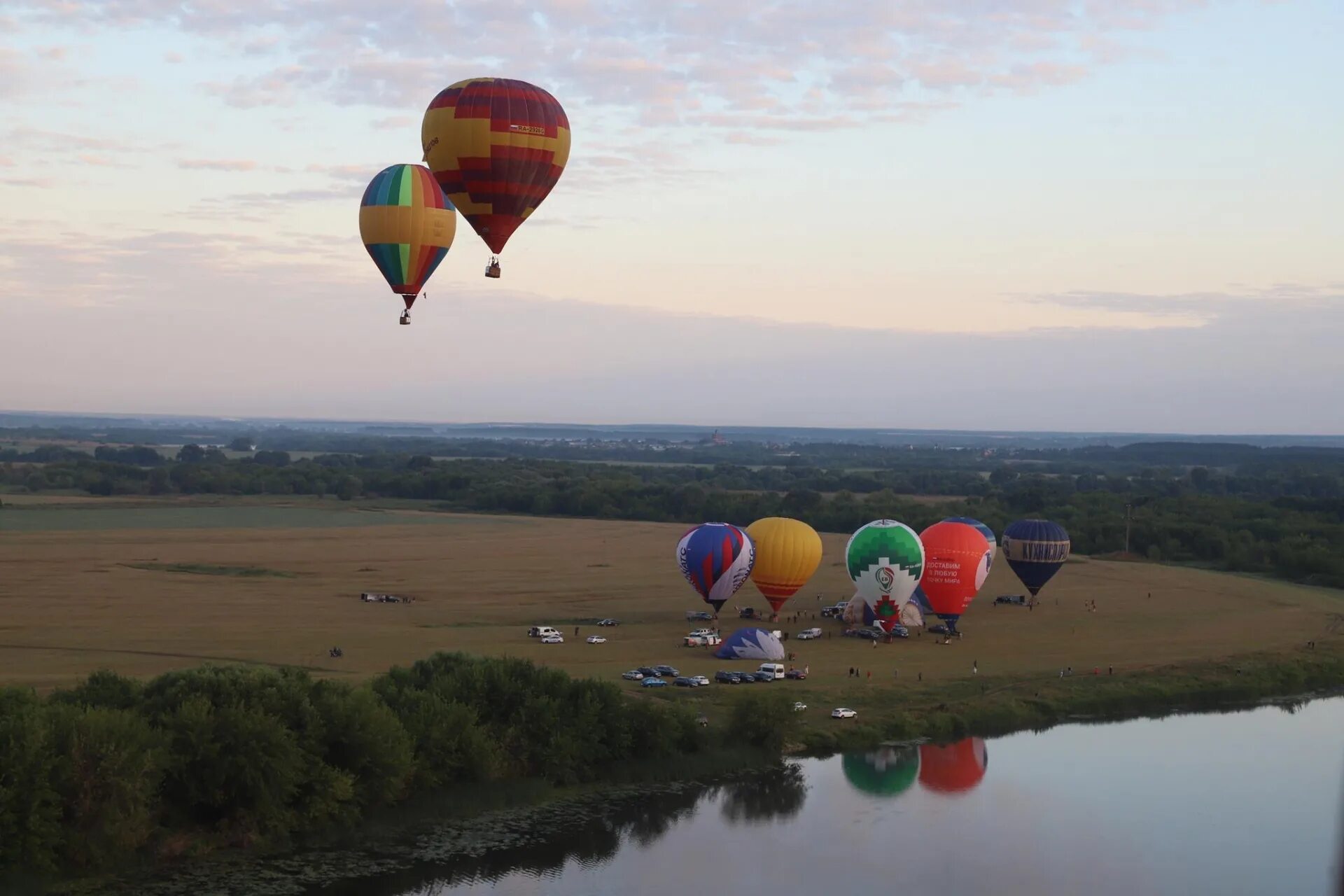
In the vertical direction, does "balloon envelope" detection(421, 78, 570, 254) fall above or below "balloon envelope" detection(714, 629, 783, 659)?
above

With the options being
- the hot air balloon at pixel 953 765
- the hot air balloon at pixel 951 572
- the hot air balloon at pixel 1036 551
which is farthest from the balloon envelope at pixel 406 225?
the hot air balloon at pixel 1036 551

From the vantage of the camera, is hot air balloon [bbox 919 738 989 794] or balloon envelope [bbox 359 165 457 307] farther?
balloon envelope [bbox 359 165 457 307]

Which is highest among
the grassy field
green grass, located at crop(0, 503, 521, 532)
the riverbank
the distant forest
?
the distant forest

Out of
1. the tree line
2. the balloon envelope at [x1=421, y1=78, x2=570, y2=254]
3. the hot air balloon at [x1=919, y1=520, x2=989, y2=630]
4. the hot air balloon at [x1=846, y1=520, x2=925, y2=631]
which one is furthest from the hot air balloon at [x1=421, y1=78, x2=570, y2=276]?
the hot air balloon at [x1=919, y1=520, x2=989, y2=630]

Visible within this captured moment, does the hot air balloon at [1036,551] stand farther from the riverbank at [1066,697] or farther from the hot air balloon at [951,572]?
the riverbank at [1066,697]

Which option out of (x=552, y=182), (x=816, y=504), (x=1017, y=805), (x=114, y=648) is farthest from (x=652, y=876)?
(x=816, y=504)

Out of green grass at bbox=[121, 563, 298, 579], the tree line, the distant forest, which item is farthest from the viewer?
the distant forest

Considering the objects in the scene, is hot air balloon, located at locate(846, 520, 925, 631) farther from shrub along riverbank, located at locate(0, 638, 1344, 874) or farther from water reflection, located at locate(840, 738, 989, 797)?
water reflection, located at locate(840, 738, 989, 797)

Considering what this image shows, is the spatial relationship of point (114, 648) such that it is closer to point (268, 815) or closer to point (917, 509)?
point (268, 815)
